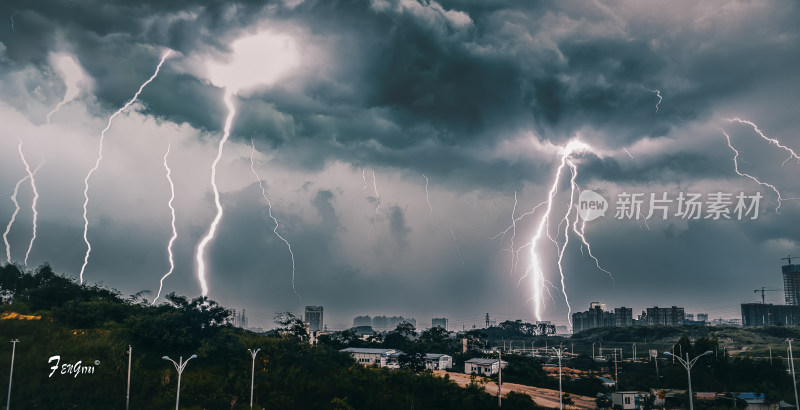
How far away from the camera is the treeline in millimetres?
39625

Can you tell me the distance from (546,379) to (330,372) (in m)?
31.9

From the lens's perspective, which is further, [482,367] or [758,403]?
[482,367]

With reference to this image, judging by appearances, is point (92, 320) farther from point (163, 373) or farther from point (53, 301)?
point (163, 373)

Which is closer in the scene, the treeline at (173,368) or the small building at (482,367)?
the treeline at (173,368)

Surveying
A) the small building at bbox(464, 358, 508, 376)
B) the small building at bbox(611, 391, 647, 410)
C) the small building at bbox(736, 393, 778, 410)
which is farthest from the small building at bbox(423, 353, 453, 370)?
the small building at bbox(736, 393, 778, 410)

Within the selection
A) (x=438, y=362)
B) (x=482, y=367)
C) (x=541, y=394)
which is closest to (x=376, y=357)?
(x=438, y=362)

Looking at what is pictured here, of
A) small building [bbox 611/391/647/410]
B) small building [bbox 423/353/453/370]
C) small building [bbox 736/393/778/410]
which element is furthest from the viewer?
small building [bbox 423/353/453/370]

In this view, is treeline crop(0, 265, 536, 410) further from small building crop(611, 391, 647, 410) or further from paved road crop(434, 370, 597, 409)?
small building crop(611, 391, 647, 410)

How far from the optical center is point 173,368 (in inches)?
1725

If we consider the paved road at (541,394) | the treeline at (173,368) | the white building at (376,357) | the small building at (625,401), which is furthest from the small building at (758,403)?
the white building at (376,357)

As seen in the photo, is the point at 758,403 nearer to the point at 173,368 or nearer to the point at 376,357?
the point at 376,357

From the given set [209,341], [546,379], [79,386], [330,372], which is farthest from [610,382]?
[79,386]

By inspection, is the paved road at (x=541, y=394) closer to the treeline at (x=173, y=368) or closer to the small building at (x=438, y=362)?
the treeline at (x=173, y=368)

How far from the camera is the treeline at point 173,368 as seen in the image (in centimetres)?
3962
